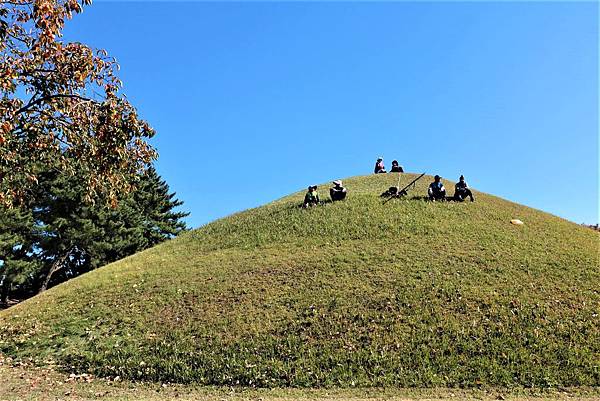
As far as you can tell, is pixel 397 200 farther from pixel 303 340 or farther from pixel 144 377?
pixel 144 377

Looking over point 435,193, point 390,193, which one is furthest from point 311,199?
point 435,193

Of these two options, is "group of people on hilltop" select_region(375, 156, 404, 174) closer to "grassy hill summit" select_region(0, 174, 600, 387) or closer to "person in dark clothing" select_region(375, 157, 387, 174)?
"person in dark clothing" select_region(375, 157, 387, 174)

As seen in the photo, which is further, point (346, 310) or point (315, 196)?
point (315, 196)

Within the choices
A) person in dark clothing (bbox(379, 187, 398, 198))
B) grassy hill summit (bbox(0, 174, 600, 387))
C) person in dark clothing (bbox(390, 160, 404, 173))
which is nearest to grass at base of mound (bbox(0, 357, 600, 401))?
grassy hill summit (bbox(0, 174, 600, 387))

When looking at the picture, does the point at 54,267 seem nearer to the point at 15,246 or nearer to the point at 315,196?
the point at 15,246

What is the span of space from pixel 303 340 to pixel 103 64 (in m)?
7.81

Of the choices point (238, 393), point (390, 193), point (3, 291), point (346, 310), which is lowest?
point (238, 393)

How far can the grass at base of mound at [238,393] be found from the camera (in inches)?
340

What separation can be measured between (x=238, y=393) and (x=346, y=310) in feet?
14.2

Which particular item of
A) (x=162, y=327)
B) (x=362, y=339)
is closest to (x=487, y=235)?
(x=362, y=339)

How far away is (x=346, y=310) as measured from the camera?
1234 cm

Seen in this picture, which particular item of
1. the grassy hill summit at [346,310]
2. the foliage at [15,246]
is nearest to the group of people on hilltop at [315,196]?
the grassy hill summit at [346,310]

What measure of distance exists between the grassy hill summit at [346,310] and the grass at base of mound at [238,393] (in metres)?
0.34

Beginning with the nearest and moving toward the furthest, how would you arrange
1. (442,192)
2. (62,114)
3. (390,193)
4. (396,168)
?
(62,114) → (442,192) → (390,193) → (396,168)
